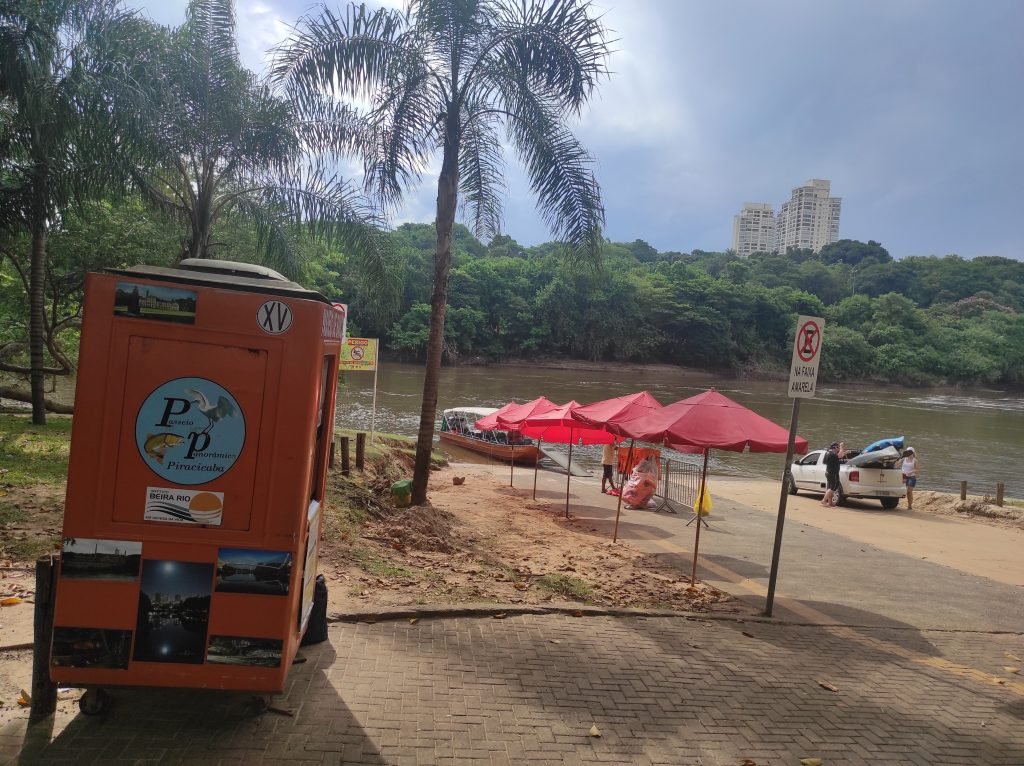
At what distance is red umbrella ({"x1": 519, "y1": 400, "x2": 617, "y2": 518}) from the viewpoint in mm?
14453

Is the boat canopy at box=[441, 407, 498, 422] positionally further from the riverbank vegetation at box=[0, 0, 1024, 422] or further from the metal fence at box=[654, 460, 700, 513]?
the metal fence at box=[654, 460, 700, 513]

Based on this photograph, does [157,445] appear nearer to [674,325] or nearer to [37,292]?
[37,292]

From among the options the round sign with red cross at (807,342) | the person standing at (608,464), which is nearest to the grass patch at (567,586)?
the round sign with red cross at (807,342)

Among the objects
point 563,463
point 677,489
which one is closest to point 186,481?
point 677,489

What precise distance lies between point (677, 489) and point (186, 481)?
50.0 feet

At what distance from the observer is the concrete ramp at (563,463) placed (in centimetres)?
2495

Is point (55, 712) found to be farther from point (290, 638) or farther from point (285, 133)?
point (285, 133)

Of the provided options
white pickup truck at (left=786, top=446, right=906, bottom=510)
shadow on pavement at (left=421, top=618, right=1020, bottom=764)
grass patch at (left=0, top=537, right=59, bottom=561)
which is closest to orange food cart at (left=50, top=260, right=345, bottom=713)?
shadow on pavement at (left=421, top=618, right=1020, bottom=764)

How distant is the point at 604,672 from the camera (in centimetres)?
511

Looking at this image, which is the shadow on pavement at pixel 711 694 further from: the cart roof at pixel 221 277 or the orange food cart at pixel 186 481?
the cart roof at pixel 221 277

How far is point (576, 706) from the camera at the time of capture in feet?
14.8

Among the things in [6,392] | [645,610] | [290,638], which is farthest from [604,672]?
[6,392]

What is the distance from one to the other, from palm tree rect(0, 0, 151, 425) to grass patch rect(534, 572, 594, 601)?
9115 millimetres

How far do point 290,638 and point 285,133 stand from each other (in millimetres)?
11372
